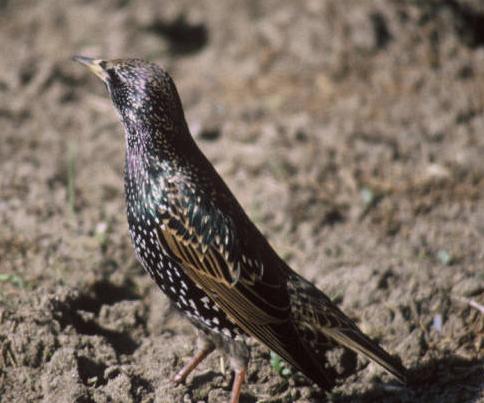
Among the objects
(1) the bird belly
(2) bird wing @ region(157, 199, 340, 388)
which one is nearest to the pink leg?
(1) the bird belly

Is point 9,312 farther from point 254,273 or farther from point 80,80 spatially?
point 80,80

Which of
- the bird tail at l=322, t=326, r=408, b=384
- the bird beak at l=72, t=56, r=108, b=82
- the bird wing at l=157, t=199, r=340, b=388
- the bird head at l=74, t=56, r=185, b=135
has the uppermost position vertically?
the bird beak at l=72, t=56, r=108, b=82

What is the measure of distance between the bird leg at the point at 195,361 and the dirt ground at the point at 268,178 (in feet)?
0.21

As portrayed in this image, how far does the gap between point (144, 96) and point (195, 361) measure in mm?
1460

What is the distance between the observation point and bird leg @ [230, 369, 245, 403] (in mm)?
4441

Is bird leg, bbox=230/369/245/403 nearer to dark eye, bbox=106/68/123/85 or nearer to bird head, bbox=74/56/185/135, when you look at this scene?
bird head, bbox=74/56/185/135

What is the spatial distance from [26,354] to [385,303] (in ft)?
6.92

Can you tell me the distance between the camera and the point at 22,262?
5441 mm

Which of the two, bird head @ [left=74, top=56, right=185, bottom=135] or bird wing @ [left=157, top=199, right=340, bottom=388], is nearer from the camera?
bird wing @ [left=157, top=199, right=340, bottom=388]

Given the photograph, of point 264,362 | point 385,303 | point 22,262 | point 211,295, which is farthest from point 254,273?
point 22,262

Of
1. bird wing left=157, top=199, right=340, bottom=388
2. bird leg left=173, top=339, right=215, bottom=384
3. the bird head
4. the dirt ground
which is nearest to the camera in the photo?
bird wing left=157, top=199, right=340, bottom=388

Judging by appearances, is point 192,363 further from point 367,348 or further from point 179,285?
point 367,348

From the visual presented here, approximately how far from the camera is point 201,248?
14.6 feet

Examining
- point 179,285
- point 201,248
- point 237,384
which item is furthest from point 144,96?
point 237,384
